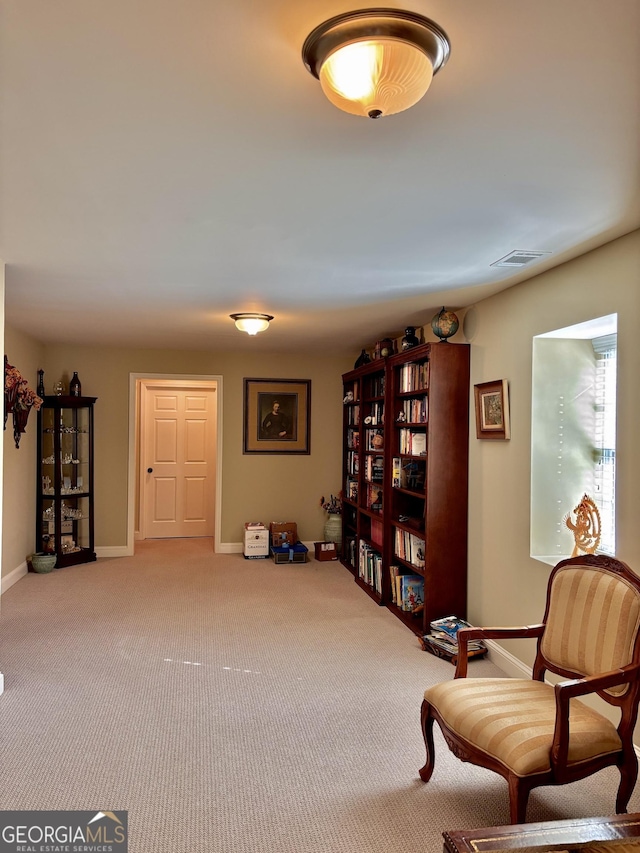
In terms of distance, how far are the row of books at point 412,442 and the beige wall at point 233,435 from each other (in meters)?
2.32

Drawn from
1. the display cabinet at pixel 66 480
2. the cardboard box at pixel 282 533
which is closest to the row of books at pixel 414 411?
the cardboard box at pixel 282 533

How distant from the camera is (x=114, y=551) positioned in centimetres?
667

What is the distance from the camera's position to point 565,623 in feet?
8.13

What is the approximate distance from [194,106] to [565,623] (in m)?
2.33

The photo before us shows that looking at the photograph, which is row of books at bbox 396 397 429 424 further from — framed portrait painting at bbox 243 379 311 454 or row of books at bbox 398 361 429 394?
framed portrait painting at bbox 243 379 311 454

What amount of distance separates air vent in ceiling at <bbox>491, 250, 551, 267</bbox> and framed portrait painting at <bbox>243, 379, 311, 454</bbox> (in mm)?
4143

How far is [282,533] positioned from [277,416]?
4.47ft

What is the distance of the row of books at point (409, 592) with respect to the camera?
14.9ft

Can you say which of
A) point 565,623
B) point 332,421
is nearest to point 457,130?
point 565,623

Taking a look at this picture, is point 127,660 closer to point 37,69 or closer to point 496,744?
point 496,744

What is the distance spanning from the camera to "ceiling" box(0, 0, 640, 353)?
1.32 metres

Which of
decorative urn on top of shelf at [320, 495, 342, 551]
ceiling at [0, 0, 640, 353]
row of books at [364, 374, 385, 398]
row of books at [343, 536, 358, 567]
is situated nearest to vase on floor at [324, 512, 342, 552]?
decorative urn on top of shelf at [320, 495, 342, 551]

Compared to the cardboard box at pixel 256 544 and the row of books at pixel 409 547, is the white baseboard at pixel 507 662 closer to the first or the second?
the row of books at pixel 409 547

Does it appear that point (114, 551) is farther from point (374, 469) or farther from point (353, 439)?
point (374, 469)
